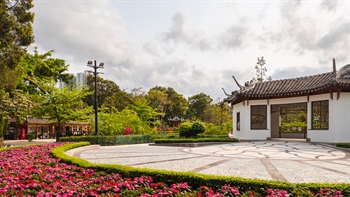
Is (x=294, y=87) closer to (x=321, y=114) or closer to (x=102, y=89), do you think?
(x=321, y=114)

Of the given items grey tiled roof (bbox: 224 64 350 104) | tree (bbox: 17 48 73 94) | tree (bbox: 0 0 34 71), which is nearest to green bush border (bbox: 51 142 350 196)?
tree (bbox: 0 0 34 71)

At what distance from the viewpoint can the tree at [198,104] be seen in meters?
49.3

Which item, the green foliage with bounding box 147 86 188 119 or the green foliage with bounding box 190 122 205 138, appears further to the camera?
the green foliage with bounding box 147 86 188 119

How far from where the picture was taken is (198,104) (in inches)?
1964

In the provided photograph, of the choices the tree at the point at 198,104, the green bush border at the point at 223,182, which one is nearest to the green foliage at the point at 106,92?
the tree at the point at 198,104

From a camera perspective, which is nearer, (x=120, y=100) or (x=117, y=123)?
(x=117, y=123)

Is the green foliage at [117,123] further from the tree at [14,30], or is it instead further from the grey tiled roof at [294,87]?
the tree at [14,30]

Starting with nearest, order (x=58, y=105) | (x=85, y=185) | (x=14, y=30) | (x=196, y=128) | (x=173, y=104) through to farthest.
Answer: (x=85, y=185) < (x=14, y=30) < (x=196, y=128) < (x=58, y=105) < (x=173, y=104)

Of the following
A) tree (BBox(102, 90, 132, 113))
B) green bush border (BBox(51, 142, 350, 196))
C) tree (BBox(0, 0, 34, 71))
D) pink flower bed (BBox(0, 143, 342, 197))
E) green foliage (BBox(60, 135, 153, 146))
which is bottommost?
green foliage (BBox(60, 135, 153, 146))

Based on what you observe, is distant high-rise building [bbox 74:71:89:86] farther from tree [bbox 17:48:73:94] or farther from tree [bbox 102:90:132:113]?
tree [bbox 102:90:132:113]

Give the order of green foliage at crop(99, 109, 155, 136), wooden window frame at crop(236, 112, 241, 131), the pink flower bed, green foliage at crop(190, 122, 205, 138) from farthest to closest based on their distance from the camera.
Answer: green foliage at crop(99, 109, 155, 136) → wooden window frame at crop(236, 112, 241, 131) → green foliage at crop(190, 122, 205, 138) → the pink flower bed

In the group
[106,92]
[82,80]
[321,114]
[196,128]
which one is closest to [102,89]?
[106,92]

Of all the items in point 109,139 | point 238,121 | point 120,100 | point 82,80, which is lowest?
point 109,139

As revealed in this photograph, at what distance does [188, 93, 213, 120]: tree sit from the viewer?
162ft
